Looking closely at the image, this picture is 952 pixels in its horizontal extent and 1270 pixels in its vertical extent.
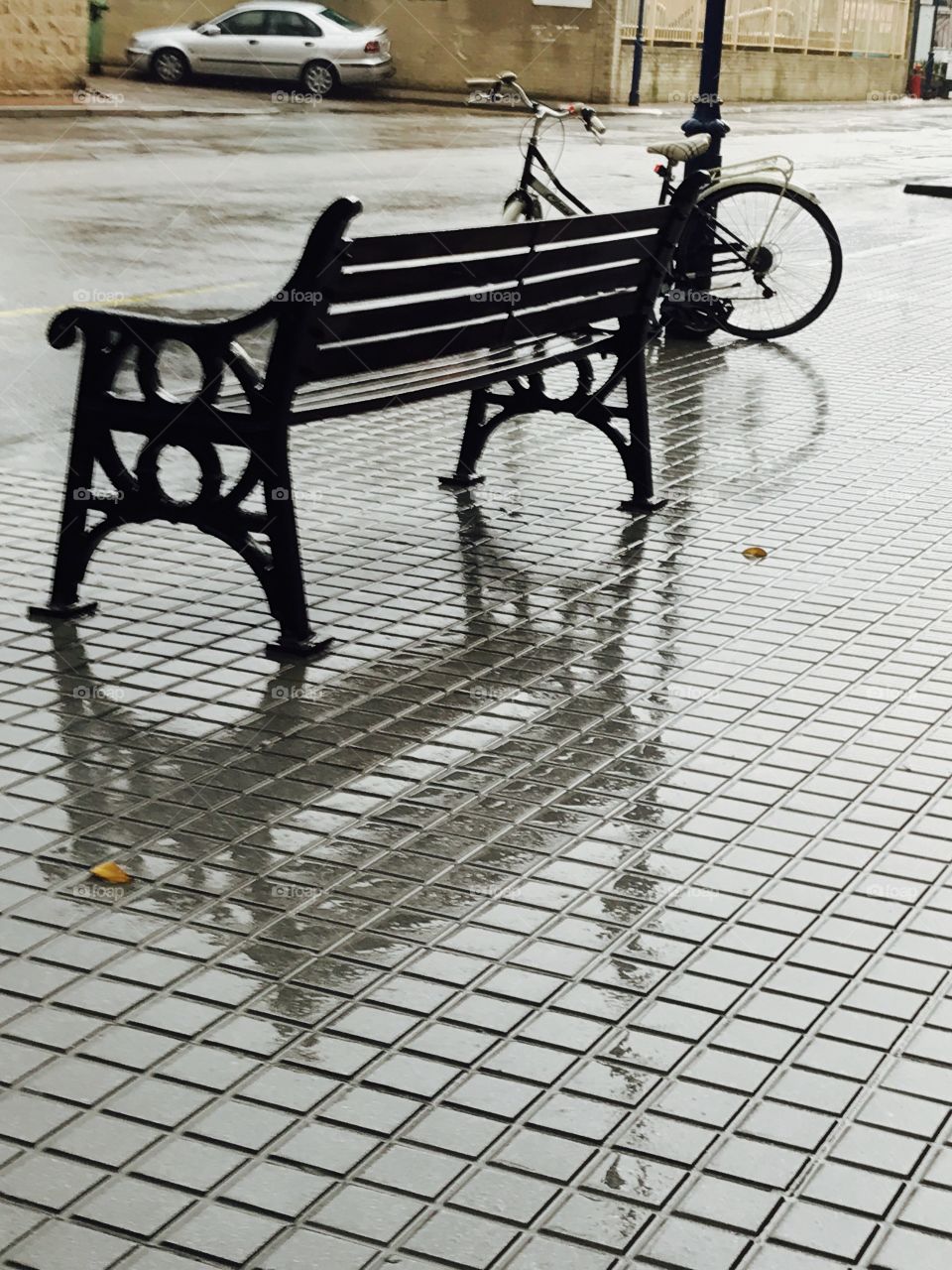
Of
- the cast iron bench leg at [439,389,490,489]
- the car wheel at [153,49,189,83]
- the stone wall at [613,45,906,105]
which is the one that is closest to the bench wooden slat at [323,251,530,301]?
the cast iron bench leg at [439,389,490,489]

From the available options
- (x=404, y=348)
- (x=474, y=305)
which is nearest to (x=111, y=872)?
(x=404, y=348)

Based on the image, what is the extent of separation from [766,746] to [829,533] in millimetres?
2072

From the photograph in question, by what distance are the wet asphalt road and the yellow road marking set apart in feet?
0.08

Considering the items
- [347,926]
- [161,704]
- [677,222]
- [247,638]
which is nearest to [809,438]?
[677,222]

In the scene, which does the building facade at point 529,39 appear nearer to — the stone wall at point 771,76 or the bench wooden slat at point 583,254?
the stone wall at point 771,76

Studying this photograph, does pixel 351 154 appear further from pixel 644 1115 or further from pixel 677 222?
pixel 644 1115

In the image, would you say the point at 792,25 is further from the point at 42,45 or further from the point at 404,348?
the point at 404,348

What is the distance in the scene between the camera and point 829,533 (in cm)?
652

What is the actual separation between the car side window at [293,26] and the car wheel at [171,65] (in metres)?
1.90

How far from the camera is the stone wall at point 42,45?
28.3m

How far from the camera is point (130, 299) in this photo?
36.0ft

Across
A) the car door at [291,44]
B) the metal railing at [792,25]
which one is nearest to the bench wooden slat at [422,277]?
the car door at [291,44]

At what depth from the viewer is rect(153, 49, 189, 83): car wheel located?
35.6 m

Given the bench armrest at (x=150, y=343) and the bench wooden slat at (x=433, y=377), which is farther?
the bench wooden slat at (x=433, y=377)
